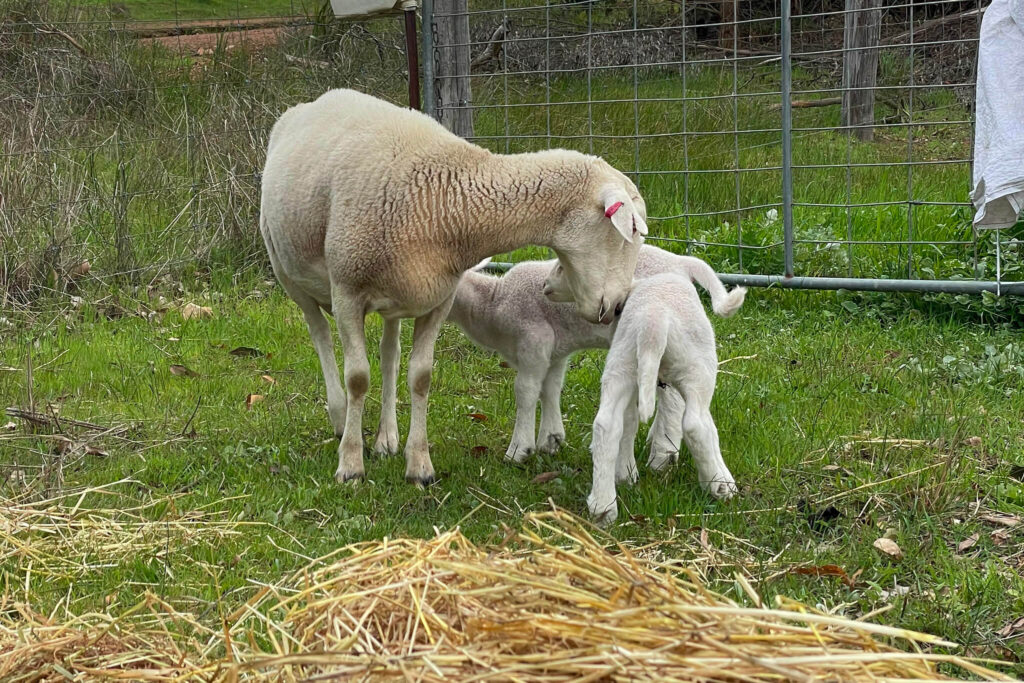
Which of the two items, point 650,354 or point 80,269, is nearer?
point 650,354

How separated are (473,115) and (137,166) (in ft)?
8.78

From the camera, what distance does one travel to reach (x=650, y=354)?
4.29 meters

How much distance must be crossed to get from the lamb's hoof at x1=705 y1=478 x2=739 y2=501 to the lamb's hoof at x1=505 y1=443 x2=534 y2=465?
1011 mm

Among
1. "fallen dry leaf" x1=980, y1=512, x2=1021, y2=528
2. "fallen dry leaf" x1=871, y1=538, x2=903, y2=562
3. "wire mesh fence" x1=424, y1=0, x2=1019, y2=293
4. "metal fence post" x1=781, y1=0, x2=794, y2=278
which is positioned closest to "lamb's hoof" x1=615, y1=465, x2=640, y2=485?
"fallen dry leaf" x1=871, y1=538, x2=903, y2=562

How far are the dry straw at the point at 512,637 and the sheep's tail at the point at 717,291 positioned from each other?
1757mm

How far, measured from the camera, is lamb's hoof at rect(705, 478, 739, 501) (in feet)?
14.9

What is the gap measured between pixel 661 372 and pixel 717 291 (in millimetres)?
550

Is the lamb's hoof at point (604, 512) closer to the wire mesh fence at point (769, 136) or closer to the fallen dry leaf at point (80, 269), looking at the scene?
the wire mesh fence at point (769, 136)

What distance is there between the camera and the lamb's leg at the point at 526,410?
5.29m

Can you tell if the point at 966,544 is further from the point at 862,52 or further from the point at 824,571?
the point at 862,52

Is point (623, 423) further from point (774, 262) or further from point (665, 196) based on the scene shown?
point (665, 196)

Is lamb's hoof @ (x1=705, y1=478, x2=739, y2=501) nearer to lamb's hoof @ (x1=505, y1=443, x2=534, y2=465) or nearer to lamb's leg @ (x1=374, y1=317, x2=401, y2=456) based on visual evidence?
lamb's hoof @ (x1=505, y1=443, x2=534, y2=465)

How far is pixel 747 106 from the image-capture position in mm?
11789

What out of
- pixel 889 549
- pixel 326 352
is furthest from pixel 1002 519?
pixel 326 352
